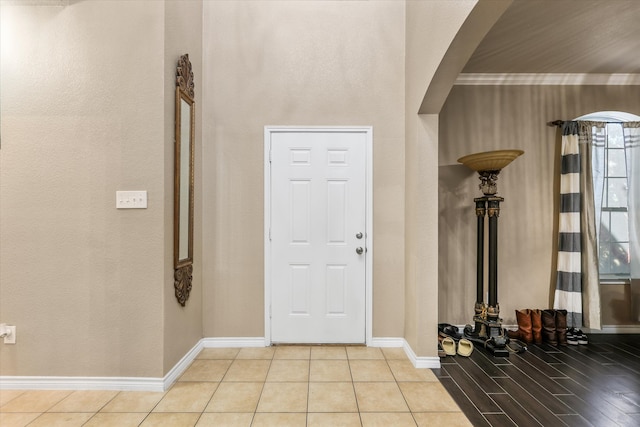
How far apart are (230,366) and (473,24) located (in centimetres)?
298

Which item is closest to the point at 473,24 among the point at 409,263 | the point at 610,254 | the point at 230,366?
the point at 409,263

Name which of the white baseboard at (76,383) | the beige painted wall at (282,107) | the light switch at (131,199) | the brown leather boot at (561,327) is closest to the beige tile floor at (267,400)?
the white baseboard at (76,383)

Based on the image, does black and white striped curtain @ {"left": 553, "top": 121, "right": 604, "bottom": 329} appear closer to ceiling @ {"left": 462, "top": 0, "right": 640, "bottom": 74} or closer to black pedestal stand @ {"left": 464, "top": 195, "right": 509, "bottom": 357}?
ceiling @ {"left": 462, "top": 0, "right": 640, "bottom": 74}

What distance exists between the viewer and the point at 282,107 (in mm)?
3223

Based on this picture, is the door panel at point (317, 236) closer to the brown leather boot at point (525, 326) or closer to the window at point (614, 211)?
the brown leather boot at point (525, 326)

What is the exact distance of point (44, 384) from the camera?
7.89 feet

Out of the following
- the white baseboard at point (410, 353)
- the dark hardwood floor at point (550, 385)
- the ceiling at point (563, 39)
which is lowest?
the dark hardwood floor at point (550, 385)

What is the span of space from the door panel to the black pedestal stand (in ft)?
3.78

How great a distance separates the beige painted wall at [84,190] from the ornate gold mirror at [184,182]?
18cm

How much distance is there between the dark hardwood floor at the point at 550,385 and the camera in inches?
83.0

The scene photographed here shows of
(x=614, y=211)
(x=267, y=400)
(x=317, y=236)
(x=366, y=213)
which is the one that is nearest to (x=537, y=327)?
(x=614, y=211)

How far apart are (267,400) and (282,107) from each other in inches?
96.8

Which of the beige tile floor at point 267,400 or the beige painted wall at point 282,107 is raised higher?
the beige painted wall at point 282,107

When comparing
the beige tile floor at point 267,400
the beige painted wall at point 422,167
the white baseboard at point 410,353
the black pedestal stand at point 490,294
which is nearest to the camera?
the beige tile floor at point 267,400
